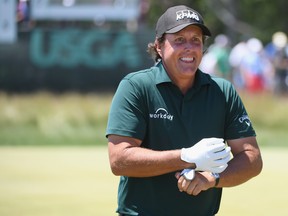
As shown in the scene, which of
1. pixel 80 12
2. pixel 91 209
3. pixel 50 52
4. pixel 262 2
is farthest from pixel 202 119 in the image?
pixel 262 2

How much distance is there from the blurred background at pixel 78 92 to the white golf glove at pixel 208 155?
5541 mm

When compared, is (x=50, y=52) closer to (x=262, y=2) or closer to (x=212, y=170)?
(x=212, y=170)

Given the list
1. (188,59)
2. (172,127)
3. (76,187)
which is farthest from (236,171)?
(76,187)

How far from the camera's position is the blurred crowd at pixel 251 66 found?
86.9 feet

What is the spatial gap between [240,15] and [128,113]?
41.8m

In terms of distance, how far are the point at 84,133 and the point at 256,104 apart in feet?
14.9

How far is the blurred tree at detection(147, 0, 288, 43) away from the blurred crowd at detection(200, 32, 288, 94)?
917cm

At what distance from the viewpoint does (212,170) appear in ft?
17.0

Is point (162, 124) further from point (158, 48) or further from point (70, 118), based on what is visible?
point (70, 118)

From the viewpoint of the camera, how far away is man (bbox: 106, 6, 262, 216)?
5.33 metres

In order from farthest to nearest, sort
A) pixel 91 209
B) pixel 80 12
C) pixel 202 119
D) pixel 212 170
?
pixel 80 12 → pixel 91 209 → pixel 202 119 → pixel 212 170

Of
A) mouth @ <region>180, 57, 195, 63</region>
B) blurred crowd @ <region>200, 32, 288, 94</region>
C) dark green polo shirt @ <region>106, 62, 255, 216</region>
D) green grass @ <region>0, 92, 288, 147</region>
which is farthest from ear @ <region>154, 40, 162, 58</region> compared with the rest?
blurred crowd @ <region>200, 32, 288, 94</region>

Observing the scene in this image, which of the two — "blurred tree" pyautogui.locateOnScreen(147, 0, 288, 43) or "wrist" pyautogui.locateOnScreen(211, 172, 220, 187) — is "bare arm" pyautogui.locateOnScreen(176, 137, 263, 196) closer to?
"wrist" pyautogui.locateOnScreen(211, 172, 220, 187)

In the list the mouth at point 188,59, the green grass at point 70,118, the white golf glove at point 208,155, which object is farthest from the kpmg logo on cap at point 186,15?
the green grass at point 70,118
